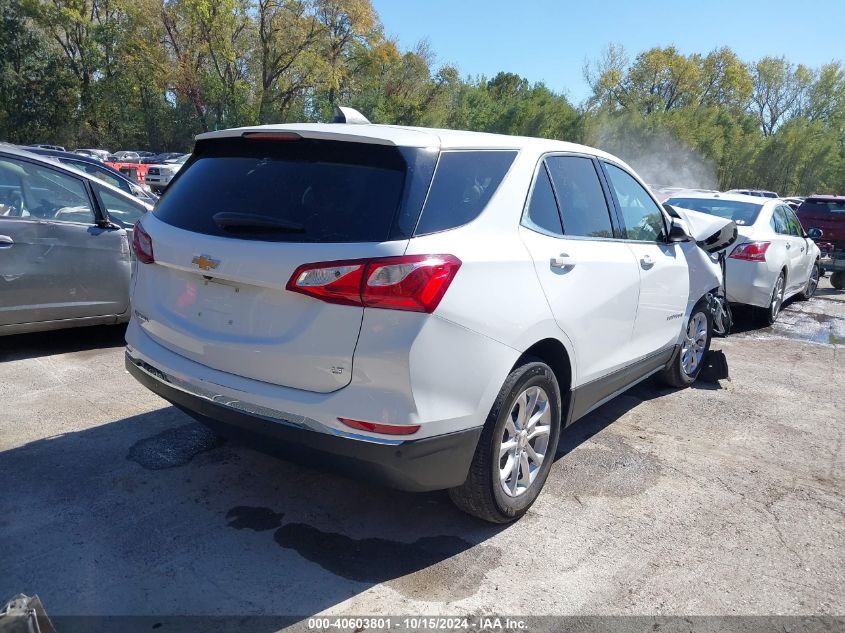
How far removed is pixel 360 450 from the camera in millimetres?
2641

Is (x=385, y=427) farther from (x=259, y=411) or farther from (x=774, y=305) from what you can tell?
(x=774, y=305)

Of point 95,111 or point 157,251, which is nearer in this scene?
point 157,251

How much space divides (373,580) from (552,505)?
1182mm

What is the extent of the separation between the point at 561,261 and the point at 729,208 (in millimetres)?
6702

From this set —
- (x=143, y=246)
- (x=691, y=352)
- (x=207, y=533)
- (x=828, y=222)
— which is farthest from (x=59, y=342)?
(x=828, y=222)

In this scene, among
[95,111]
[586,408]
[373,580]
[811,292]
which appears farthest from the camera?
[95,111]

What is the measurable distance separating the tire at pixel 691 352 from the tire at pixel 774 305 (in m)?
3.40

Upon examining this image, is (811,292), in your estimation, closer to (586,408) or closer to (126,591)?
(586,408)

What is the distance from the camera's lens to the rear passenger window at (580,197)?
3.69 meters

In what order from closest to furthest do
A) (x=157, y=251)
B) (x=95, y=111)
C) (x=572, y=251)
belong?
(x=157, y=251)
(x=572, y=251)
(x=95, y=111)

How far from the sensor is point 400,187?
2.76 meters

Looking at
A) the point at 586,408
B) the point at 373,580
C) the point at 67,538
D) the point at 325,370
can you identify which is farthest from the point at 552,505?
the point at 67,538

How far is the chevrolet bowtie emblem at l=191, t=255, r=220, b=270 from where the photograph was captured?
2.89 meters

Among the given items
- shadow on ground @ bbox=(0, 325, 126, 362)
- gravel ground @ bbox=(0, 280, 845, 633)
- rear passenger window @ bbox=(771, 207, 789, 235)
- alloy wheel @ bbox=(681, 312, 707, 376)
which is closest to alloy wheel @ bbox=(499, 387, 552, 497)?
gravel ground @ bbox=(0, 280, 845, 633)
